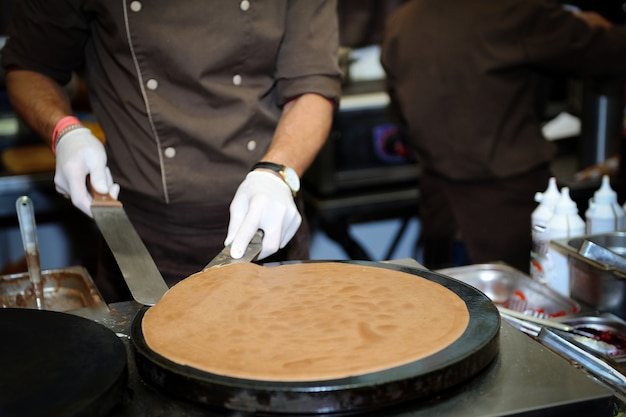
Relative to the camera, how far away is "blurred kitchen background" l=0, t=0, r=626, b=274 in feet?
9.66

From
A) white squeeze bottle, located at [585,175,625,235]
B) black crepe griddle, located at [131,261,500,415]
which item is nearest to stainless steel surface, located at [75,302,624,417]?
black crepe griddle, located at [131,261,500,415]

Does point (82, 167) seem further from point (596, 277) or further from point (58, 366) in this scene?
point (596, 277)

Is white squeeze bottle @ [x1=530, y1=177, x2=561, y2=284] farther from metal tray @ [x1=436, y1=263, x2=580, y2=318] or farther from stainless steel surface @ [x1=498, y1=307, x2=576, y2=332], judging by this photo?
stainless steel surface @ [x1=498, y1=307, x2=576, y2=332]

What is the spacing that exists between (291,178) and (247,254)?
0.92 ft

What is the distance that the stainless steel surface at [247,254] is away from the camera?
125 centimetres

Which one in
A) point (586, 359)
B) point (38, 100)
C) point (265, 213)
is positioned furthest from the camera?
point (38, 100)

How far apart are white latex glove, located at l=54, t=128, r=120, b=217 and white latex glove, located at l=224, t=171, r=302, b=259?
0.93 ft

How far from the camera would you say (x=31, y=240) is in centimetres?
147

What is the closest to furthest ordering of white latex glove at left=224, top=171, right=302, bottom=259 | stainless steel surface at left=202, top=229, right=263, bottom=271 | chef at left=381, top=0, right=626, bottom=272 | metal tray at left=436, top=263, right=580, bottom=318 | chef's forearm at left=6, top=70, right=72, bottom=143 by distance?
1. stainless steel surface at left=202, top=229, right=263, bottom=271
2. white latex glove at left=224, top=171, right=302, bottom=259
3. metal tray at left=436, top=263, right=580, bottom=318
4. chef's forearm at left=6, top=70, right=72, bottom=143
5. chef at left=381, top=0, right=626, bottom=272

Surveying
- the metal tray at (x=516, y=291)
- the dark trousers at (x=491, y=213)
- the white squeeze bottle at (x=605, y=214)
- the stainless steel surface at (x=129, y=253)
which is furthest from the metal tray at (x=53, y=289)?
the dark trousers at (x=491, y=213)

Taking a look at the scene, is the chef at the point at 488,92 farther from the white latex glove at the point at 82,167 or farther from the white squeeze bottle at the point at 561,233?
the white latex glove at the point at 82,167

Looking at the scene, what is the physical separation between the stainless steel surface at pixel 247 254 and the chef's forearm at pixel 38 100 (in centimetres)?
61

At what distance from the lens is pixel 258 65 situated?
1.75 meters

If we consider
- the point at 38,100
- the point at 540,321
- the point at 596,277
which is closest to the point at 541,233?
the point at 596,277
